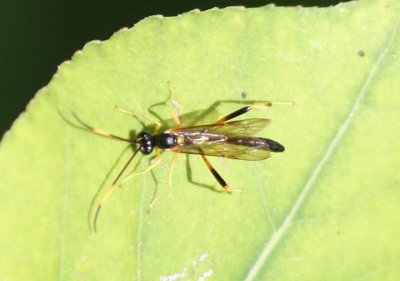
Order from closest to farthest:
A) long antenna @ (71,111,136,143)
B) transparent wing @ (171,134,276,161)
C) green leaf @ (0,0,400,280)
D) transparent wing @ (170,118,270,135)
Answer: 1. long antenna @ (71,111,136,143)
2. green leaf @ (0,0,400,280)
3. transparent wing @ (171,134,276,161)
4. transparent wing @ (170,118,270,135)

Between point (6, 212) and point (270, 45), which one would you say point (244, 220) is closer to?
point (270, 45)

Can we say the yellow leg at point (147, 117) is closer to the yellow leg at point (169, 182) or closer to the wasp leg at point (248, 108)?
the yellow leg at point (169, 182)

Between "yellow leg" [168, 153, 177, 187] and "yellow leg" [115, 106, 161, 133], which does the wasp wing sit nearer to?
"yellow leg" [168, 153, 177, 187]

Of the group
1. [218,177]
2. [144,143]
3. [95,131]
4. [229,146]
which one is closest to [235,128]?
[229,146]

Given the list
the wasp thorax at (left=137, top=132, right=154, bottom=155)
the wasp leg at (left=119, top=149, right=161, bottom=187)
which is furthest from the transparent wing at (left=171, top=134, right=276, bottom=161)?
the wasp thorax at (left=137, top=132, right=154, bottom=155)

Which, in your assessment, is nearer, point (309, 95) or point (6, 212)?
point (6, 212)

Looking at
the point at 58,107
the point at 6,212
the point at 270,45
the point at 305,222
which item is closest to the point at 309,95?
the point at 270,45

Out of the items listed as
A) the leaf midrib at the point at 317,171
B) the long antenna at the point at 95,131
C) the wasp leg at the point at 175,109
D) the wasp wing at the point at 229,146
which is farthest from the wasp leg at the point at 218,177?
the long antenna at the point at 95,131
